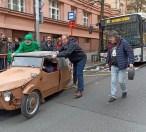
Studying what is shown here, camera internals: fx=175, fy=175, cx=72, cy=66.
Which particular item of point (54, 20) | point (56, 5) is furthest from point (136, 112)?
point (56, 5)

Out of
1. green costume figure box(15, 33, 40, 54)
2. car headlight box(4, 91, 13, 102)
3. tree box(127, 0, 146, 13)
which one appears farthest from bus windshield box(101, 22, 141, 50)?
tree box(127, 0, 146, 13)

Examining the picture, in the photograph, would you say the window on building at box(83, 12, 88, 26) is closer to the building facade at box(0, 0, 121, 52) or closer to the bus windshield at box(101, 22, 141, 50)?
the building facade at box(0, 0, 121, 52)

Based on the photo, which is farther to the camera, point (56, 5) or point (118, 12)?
point (118, 12)

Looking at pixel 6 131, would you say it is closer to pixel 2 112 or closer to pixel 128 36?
pixel 2 112

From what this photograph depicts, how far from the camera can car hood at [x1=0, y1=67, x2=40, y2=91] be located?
339 cm

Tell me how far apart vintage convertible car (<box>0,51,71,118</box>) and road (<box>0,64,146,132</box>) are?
1.01ft

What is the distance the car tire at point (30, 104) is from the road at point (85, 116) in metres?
0.13

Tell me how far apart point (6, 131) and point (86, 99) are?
234cm

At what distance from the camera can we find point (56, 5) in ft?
59.7

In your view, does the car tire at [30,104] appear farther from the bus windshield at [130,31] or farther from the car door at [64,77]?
the bus windshield at [130,31]

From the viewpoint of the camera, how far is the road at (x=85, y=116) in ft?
10.7

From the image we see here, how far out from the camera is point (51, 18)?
16.7 metres

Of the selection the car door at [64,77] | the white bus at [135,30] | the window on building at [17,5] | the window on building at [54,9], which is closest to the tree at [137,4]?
the window on building at [54,9]

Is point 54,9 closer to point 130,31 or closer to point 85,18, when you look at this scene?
point 85,18
